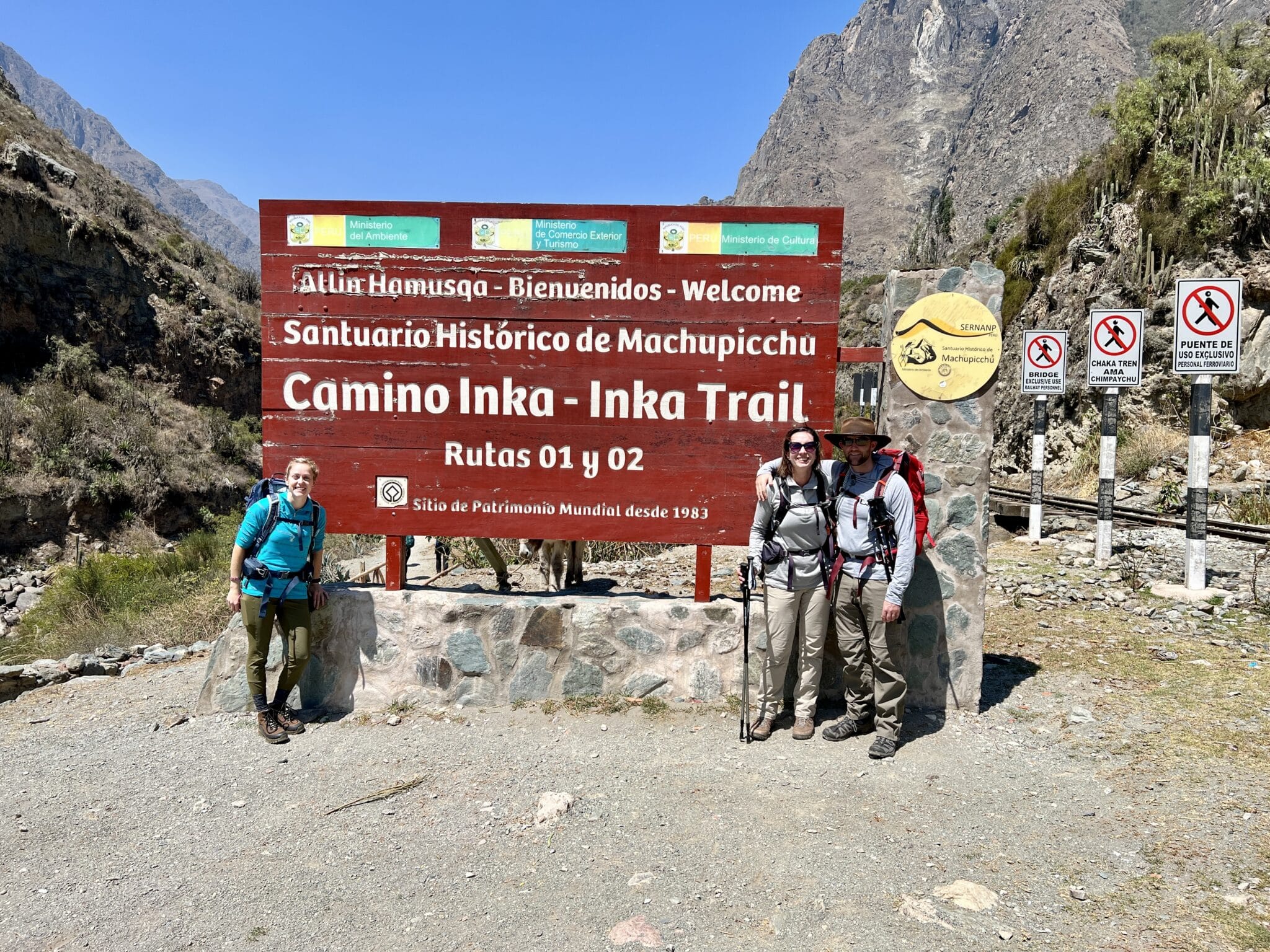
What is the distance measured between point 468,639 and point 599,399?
1.86 meters

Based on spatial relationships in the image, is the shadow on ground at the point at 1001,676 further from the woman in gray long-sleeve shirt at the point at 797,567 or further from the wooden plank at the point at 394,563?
the wooden plank at the point at 394,563

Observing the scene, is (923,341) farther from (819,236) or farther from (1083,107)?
(1083,107)

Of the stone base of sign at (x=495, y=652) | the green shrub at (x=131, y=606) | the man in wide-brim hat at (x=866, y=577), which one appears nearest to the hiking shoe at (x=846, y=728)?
the man in wide-brim hat at (x=866, y=577)

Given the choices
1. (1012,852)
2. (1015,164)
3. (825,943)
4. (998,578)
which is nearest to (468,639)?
(825,943)

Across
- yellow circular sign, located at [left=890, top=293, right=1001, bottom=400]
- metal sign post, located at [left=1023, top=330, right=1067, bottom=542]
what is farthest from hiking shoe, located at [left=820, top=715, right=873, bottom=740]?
metal sign post, located at [left=1023, top=330, right=1067, bottom=542]

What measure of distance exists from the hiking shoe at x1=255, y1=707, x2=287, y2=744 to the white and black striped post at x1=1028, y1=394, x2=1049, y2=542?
10.3 meters

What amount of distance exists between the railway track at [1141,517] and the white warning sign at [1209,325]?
8.82 ft

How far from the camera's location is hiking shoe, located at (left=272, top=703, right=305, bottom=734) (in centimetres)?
477

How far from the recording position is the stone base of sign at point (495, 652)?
506 centimetres

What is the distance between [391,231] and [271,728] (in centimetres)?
332

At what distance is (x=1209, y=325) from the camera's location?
7582mm

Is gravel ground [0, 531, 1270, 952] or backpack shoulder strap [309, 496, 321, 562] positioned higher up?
backpack shoulder strap [309, 496, 321, 562]

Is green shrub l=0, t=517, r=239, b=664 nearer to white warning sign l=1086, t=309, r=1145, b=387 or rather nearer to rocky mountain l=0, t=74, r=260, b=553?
rocky mountain l=0, t=74, r=260, b=553

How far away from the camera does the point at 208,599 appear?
848 centimetres
